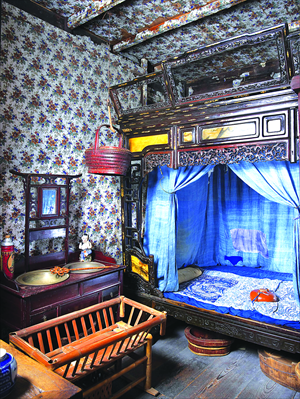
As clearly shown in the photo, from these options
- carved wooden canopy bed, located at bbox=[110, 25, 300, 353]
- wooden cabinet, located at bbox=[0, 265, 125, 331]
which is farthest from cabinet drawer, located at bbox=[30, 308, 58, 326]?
carved wooden canopy bed, located at bbox=[110, 25, 300, 353]

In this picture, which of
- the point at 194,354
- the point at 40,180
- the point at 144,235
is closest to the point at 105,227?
the point at 144,235

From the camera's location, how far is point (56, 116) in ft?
10.6

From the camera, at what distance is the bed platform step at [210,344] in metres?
3.06

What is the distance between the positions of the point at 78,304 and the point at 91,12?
286 centimetres

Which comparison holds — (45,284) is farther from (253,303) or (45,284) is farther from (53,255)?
(253,303)

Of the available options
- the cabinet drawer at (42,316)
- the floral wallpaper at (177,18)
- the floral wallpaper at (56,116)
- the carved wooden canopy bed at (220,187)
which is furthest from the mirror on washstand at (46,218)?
the floral wallpaper at (177,18)

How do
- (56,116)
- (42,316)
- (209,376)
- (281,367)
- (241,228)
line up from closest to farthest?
(42,316), (281,367), (209,376), (56,116), (241,228)

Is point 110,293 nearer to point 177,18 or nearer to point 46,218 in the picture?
point 46,218

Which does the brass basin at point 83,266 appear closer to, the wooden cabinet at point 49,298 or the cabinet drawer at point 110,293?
the wooden cabinet at point 49,298

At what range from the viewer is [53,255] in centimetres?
319

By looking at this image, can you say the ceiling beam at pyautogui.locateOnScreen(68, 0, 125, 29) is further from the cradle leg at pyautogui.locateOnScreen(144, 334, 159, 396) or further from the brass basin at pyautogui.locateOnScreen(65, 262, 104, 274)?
the cradle leg at pyautogui.locateOnScreen(144, 334, 159, 396)

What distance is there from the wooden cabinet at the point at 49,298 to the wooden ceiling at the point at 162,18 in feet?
8.60

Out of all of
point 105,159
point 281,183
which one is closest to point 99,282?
point 105,159

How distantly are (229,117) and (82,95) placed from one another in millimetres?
1727
